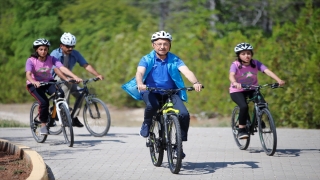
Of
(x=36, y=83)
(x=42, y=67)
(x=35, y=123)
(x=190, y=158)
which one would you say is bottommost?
(x=190, y=158)

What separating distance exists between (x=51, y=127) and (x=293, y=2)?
21046 millimetres

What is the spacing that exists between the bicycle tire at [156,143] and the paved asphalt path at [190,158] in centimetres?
12

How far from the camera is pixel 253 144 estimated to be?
13.5 metres

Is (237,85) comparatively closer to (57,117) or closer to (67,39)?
(57,117)

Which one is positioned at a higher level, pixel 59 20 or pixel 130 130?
pixel 59 20

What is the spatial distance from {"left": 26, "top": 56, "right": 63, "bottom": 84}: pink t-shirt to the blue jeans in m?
3.61

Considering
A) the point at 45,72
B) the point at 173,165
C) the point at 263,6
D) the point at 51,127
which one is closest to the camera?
the point at 173,165

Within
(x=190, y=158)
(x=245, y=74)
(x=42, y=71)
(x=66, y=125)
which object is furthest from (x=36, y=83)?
(x=245, y=74)

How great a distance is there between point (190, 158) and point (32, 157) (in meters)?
2.56

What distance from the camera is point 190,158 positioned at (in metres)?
11.5

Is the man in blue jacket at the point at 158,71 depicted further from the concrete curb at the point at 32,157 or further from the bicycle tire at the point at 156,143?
the concrete curb at the point at 32,157

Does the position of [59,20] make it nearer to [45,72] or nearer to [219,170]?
[45,72]

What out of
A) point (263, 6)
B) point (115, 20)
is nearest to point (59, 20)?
point (115, 20)

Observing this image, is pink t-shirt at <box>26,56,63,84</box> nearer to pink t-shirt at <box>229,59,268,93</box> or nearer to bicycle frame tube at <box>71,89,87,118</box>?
bicycle frame tube at <box>71,89,87,118</box>
